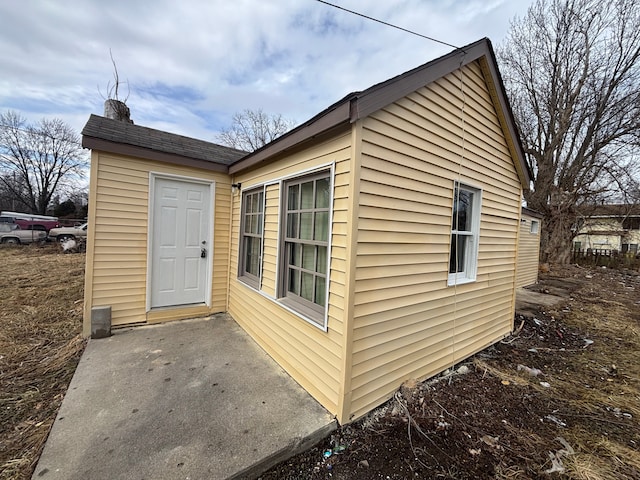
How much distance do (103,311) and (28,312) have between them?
7.45ft

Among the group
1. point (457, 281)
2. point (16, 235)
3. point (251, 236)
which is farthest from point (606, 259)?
point (16, 235)

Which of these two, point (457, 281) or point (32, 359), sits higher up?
point (457, 281)

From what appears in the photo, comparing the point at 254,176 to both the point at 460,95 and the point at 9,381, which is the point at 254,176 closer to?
the point at 460,95

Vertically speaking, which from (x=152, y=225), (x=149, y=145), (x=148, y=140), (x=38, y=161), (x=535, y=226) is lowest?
(x=152, y=225)

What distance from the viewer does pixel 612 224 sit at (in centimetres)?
1692

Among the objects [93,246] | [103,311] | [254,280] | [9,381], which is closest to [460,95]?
[254,280]

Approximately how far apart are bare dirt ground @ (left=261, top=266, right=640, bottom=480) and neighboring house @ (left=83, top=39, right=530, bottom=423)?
237 mm

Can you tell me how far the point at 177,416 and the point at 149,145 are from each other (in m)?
3.49

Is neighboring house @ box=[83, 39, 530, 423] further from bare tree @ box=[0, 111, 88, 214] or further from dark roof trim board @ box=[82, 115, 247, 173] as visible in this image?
bare tree @ box=[0, 111, 88, 214]

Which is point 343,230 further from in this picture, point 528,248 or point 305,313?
point 528,248

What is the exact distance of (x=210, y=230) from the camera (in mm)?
4402

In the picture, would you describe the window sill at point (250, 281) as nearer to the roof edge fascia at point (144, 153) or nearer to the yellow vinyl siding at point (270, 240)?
the yellow vinyl siding at point (270, 240)

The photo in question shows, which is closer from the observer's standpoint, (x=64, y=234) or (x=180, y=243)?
(x=180, y=243)

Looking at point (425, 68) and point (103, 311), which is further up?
point (425, 68)
